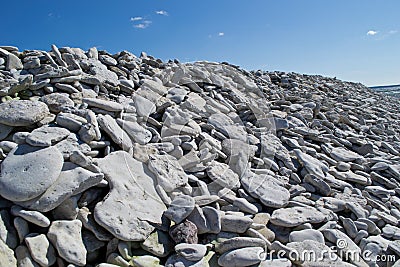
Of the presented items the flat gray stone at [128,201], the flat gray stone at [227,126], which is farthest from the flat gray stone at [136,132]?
the flat gray stone at [227,126]

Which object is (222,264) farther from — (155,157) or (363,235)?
(363,235)

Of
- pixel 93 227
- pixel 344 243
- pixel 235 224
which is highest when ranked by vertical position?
pixel 93 227

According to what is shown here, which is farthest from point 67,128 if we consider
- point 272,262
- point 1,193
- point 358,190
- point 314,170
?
point 358,190

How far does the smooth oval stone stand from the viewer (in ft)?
6.73

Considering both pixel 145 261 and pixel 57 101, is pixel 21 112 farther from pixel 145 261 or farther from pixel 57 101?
pixel 145 261

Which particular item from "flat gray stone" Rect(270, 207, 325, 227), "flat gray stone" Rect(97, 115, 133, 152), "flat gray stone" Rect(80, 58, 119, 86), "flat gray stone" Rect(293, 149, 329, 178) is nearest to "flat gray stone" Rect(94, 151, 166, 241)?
"flat gray stone" Rect(97, 115, 133, 152)

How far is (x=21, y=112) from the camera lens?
8.48 feet

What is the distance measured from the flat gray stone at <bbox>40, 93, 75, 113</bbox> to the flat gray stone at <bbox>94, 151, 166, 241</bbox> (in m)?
0.74

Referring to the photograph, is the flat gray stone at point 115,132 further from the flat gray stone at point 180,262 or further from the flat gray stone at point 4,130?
the flat gray stone at point 180,262

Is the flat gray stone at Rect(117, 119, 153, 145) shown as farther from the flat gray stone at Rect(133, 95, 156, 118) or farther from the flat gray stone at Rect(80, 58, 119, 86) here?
the flat gray stone at Rect(80, 58, 119, 86)

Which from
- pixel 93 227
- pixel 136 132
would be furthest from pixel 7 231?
pixel 136 132

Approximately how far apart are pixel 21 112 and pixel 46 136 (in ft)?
1.21

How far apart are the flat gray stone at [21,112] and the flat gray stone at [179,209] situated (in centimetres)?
133

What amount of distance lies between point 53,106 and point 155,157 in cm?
104
